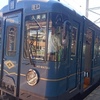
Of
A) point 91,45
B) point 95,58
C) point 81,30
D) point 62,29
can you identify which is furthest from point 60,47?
point 95,58

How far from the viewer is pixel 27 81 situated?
496 cm

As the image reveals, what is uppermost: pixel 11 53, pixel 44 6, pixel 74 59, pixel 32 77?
pixel 44 6

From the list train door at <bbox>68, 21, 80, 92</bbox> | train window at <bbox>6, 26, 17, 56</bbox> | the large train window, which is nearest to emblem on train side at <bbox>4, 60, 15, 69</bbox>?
train window at <bbox>6, 26, 17, 56</bbox>

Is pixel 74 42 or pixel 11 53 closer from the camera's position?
pixel 11 53

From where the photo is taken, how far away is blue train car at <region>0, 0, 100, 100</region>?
183 inches

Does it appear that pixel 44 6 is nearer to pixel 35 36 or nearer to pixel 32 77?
pixel 35 36

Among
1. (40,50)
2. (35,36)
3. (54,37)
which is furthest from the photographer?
(35,36)

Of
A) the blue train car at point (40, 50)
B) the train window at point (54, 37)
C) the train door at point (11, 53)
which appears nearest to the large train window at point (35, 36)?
the blue train car at point (40, 50)

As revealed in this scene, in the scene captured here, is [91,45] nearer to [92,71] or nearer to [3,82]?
[92,71]

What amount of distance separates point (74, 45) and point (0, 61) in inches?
82.5

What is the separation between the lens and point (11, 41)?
550 centimetres

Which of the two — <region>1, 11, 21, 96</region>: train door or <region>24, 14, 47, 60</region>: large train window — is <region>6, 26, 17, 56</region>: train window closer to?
<region>1, 11, 21, 96</region>: train door

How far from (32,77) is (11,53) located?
104cm

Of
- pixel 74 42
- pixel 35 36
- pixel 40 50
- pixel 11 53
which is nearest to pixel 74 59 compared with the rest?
pixel 74 42
